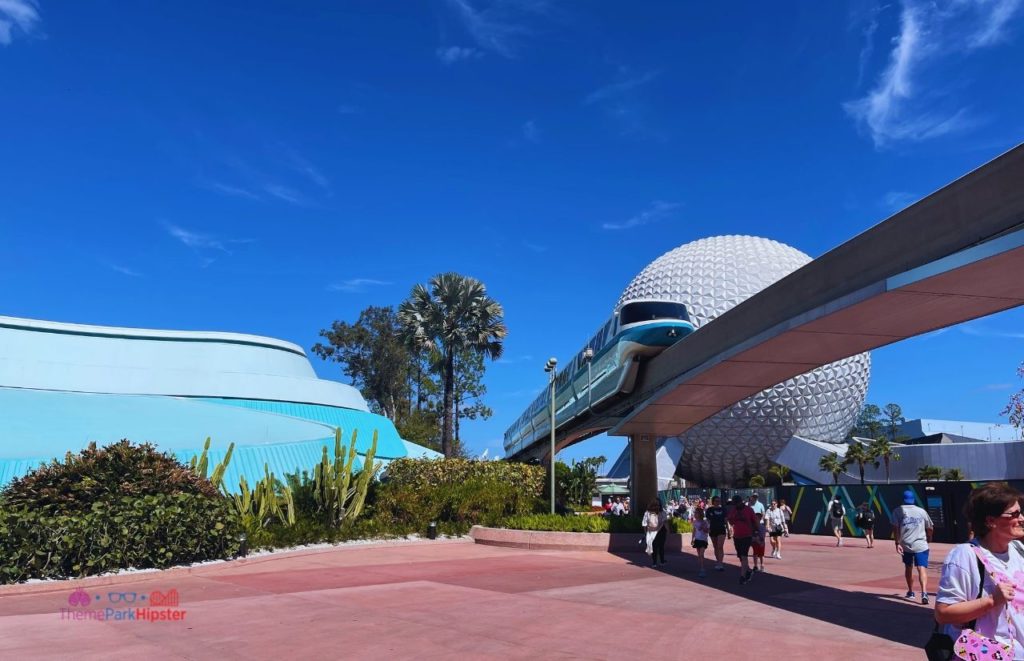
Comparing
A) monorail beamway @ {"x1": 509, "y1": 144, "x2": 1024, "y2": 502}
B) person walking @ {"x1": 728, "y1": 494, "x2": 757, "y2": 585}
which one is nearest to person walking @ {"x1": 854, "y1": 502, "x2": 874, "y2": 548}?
monorail beamway @ {"x1": 509, "y1": 144, "x2": 1024, "y2": 502}

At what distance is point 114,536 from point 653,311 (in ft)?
52.8

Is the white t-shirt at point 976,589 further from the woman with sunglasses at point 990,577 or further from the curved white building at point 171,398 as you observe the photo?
the curved white building at point 171,398

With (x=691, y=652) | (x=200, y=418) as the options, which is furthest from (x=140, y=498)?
(x=200, y=418)

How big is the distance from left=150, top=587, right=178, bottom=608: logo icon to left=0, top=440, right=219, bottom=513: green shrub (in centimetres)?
324

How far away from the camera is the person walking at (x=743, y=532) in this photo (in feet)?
38.5

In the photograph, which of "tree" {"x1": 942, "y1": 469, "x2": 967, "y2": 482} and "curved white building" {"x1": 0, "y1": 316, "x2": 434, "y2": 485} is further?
"tree" {"x1": 942, "y1": 469, "x2": 967, "y2": 482}

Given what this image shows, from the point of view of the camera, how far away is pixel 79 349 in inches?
1362

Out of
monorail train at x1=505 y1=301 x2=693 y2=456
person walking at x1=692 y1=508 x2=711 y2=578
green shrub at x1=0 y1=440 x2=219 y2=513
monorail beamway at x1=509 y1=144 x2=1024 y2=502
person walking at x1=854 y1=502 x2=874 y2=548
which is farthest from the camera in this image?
monorail train at x1=505 y1=301 x2=693 y2=456

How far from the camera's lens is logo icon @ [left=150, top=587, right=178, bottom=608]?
959cm

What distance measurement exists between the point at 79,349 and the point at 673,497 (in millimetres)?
29334

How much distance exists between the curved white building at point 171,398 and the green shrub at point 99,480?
9.14m

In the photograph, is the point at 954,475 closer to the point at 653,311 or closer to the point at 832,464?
the point at 832,464

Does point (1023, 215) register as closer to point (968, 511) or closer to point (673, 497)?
point (968, 511)

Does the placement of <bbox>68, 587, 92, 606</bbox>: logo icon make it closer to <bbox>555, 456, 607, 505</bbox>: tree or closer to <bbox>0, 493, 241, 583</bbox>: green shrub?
Result: <bbox>0, 493, 241, 583</bbox>: green shrub
